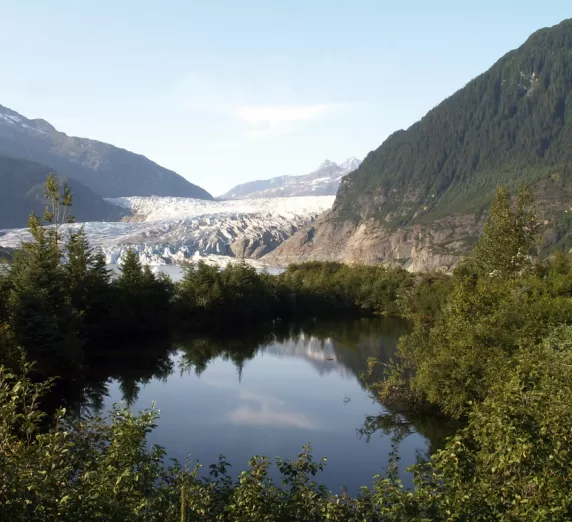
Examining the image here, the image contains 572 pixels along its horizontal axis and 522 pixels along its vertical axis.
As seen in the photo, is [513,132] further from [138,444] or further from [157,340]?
[138,444]

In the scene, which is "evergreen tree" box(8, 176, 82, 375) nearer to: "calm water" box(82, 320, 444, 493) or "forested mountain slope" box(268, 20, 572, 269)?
"calm water" box(82, 320, 444, 493)

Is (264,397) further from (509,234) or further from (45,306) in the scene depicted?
(509,234)

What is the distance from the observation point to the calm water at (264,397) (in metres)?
23.1

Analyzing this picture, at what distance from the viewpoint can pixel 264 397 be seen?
111 feet

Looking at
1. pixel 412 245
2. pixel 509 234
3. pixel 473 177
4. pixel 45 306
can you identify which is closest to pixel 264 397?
pixel 45 306

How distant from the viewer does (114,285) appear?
53219 millimetres

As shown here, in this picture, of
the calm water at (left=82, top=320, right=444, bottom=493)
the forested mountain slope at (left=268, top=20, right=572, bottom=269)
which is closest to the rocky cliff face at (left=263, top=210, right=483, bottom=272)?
the forested mountain slope at (left=268, top=20, right=572, bottom=269)

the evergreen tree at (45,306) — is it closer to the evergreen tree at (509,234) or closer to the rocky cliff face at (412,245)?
the evergreen tree at (509,234)

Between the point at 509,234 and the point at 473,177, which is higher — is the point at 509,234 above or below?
below

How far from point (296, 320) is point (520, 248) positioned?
41350mm

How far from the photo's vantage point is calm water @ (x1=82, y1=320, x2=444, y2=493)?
2314 centimetres

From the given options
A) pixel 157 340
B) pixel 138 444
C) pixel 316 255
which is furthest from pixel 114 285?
pixel 316 255

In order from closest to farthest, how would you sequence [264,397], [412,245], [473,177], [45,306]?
[45,306], [264,397], [412,245], [473,177]

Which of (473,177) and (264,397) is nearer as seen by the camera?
(264,397)
